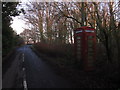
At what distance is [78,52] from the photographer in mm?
8648

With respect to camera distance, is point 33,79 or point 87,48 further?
point 87,48

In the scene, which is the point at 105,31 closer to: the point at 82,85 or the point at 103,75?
the point at 103,75

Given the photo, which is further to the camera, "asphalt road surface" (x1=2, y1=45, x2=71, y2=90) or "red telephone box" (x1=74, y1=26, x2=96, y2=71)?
"red telephone box" (x1=74, y1=26, x2=96, y2=71)

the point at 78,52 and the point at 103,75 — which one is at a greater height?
the point at 78,52

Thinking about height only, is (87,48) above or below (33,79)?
above

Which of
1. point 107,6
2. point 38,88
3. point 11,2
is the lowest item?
point 38,88

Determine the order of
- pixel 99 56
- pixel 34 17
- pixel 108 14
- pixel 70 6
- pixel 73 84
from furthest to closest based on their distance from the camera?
pixel 34 17 < pixel 70 6 < pixel 108 14 < pixel 99 56 < pixel 73 84

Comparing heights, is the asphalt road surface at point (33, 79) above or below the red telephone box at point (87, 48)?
below

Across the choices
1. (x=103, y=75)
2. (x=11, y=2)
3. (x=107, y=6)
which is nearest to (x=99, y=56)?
(x=103, y=75)

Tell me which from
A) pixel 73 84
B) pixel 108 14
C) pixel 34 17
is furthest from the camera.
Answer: pixel 34 17

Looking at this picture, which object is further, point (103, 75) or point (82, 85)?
point (103, 75)

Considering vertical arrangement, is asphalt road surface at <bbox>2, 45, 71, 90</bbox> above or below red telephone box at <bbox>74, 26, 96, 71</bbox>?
below

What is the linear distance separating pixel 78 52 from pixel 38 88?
407 cm

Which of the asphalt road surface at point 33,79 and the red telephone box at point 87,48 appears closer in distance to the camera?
the asphalt road surface at point 33,79
